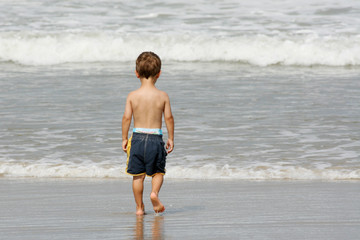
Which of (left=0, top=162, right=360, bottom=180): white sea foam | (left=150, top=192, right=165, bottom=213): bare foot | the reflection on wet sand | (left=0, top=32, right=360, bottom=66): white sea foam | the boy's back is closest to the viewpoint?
the reflection on wet sand

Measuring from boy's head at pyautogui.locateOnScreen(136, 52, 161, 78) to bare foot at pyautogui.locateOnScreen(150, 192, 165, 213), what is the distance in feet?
2.53

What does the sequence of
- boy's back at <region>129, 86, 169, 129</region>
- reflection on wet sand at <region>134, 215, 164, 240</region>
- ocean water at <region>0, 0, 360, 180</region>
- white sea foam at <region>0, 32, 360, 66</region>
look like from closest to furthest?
1. reflection on wet sand at <region>134, 215, 164, 240</region>
2. boy's back at <region>129, 86, 169, 129</region>
3. ocean water at <region>0, 0, 360, 180</region>
4. white sea foam at <region>0, 32, 360, 66</region>

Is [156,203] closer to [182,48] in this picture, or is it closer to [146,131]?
[146,131]

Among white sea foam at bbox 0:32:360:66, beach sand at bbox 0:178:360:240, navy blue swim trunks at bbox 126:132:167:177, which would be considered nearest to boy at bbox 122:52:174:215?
navy blue swim trunks at bbox 126:132:167:177

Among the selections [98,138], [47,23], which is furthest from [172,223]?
[47,23]

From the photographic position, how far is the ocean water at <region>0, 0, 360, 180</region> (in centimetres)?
643

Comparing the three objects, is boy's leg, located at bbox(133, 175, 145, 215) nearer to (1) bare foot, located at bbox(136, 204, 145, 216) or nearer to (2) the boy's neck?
(1) bare foot, located at bbox(136, 204, 145, 216)

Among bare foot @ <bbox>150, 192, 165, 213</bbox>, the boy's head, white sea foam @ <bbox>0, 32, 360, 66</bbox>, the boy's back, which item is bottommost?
bare foot @ <bbox>150, 192, 165, 213</bbox>

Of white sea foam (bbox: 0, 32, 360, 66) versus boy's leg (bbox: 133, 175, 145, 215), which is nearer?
boy's leg (bbox: 133, 175, 145, 215)

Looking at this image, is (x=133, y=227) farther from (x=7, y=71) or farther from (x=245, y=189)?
(x=7, y=71)

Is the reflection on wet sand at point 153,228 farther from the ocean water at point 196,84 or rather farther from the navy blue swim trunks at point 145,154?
the ocean water at point 196,84

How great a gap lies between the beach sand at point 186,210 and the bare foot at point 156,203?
0.05m

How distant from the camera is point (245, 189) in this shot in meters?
5.23

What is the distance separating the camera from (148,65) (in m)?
4.23
